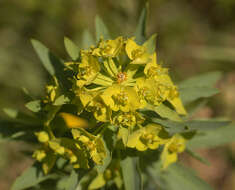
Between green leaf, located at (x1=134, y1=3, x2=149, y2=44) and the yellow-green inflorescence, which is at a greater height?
green leaf, located at (x1=134, y1=3, x2=149, y2=44)

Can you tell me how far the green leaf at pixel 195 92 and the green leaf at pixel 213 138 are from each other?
0.60 metres

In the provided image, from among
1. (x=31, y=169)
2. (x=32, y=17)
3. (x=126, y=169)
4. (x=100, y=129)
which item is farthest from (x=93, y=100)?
(x=32, y=17)

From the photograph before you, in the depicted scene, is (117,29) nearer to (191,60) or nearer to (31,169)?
(191,60)

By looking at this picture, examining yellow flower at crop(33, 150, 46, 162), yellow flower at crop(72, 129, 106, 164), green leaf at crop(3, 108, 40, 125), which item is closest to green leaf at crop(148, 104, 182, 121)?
yellow flower at crop(72, 129, 106, 164)

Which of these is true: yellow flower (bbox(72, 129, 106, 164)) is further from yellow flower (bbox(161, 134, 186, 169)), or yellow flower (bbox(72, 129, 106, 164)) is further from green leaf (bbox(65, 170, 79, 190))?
yellow flower (bbox(161, 134, 186, 169))

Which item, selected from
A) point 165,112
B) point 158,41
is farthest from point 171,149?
point 158,41

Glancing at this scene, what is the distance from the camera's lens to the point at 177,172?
349cm

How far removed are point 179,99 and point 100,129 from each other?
2.87ft

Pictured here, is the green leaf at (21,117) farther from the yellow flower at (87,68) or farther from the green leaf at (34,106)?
the yellow flower at (87,68)

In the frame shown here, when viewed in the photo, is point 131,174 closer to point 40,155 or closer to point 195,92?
point 40,155

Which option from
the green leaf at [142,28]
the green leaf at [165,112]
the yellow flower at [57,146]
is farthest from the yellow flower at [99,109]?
the green leaf at [142,28]

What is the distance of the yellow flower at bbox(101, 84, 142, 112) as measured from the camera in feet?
8.39

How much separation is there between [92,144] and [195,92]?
4.15 feet

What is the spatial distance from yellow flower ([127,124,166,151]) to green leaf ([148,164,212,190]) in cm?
81
